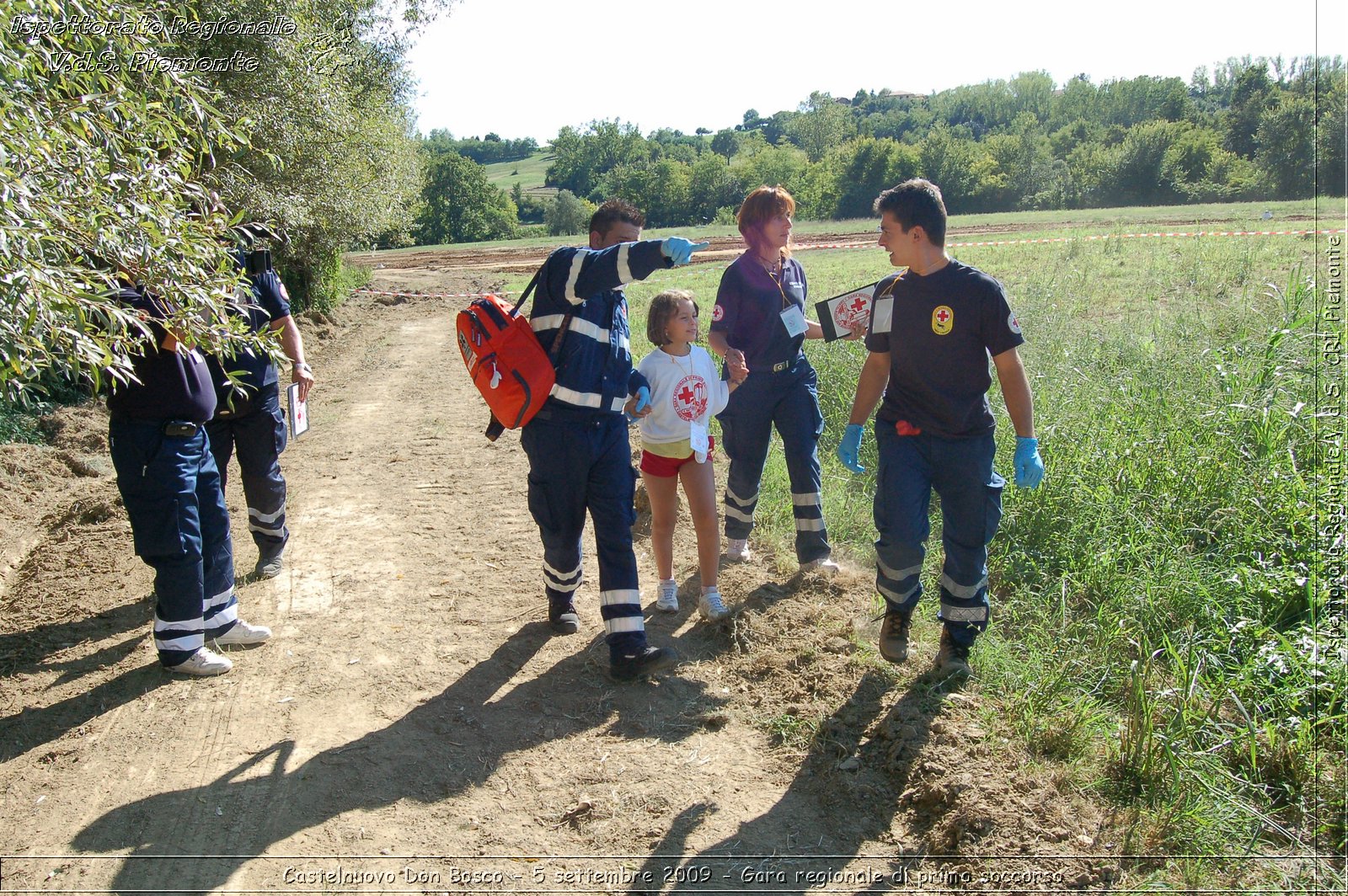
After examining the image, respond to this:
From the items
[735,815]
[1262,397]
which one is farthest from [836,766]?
[1262,397]

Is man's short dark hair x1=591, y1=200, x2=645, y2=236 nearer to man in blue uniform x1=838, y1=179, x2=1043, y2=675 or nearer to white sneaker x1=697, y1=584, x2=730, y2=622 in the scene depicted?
man in blue uniform x1=838, y1=179, x2=1043, y2=675

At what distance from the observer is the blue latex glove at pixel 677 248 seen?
355cm

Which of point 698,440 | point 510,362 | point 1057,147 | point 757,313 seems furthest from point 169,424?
point 1057,147

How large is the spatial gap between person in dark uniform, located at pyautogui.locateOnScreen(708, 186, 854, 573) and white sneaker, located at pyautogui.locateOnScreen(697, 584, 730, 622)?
0.80 metres

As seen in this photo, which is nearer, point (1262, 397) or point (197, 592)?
point (197, 592)

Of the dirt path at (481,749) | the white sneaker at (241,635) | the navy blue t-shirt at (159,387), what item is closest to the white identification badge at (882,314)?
the dirt path at (481,749)

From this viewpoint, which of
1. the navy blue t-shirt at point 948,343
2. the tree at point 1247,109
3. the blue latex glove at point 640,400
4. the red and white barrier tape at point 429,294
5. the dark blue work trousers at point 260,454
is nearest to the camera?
the navy blue t-shirt at point 948,343

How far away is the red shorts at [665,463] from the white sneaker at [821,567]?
3.77ft

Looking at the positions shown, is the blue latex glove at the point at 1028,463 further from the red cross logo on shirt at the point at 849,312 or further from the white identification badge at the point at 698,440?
the red cross logo on shirt at the point at 849,312

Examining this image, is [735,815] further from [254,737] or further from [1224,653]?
[1224,653]

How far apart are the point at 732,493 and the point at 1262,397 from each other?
3.19 meters

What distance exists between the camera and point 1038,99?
42781 millimetres

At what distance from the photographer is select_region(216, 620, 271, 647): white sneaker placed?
4.68 metres

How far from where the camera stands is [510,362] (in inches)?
165
